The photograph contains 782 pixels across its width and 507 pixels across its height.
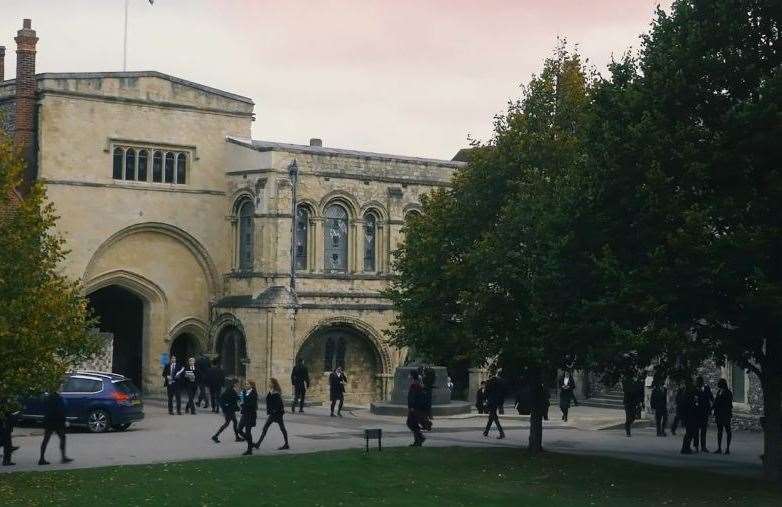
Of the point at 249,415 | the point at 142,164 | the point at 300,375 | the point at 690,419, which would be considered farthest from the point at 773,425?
the point at 142,164

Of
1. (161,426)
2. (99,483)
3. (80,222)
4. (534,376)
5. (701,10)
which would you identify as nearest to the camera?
(99,483)

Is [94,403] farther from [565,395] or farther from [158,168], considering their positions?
[158,168]

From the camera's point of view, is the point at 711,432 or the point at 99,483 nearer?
the point at 99,483

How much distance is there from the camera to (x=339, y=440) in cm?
3166

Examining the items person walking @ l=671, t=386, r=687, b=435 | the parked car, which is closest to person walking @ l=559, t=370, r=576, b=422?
person walking @ l=671, t=386, r=687, b=435

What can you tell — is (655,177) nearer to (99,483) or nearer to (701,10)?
(701,10)

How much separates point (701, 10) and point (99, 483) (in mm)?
13792

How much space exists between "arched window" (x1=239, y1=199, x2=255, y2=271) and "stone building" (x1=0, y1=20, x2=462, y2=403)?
0.18 feet

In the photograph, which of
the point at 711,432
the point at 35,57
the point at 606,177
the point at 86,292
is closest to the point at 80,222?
the point at 86,292

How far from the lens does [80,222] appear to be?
A: 4734 cm

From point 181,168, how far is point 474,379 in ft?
46.6

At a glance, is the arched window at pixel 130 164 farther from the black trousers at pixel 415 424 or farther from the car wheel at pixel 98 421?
the black trousers at pixel 415 424

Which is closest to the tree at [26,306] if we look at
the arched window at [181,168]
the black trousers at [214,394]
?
the black trousers at [214,394]

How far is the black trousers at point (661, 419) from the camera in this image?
36.0 metres
